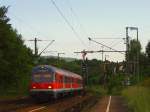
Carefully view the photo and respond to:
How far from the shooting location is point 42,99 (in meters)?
43.9

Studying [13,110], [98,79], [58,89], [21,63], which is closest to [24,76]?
[21,63]

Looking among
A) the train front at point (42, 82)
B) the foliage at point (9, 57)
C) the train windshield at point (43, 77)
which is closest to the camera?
the train front at point (42, 82)

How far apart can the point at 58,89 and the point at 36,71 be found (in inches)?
103

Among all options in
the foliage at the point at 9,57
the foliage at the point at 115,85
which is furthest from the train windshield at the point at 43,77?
the foliage at the point at 115,85

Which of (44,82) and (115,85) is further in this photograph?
(115,85)

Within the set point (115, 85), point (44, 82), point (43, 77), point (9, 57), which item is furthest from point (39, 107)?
point (115, 85)

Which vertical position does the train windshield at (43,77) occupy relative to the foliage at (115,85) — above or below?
above

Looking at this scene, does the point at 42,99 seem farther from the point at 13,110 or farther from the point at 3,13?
the point at 3,13

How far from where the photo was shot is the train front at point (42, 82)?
42.7 meters

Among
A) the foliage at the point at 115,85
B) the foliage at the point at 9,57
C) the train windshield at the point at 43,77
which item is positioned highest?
the foliage at the point at 9,57

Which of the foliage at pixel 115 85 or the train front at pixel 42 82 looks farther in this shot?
the foliage at pixel 115 85

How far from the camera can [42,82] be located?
43156 millimetres

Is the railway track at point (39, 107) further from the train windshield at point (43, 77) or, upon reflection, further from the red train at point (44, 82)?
the train windshield at point (43, 77)

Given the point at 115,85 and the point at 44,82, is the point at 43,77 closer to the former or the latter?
the point at 44,82
